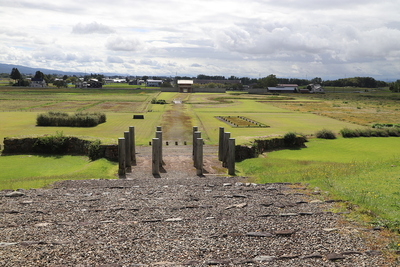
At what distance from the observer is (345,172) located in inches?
629

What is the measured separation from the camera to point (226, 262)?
743 cm

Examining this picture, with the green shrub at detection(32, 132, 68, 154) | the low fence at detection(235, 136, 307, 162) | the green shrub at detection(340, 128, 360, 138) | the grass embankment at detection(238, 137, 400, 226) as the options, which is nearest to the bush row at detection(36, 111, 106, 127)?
the green shrub at detection(32, 132, 68, 154)

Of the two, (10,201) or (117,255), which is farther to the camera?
(10,201)

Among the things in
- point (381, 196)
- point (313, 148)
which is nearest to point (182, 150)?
point (313, 148)

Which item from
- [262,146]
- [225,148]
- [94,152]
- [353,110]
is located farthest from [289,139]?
[353,110]

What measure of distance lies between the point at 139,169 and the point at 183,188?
241 inches

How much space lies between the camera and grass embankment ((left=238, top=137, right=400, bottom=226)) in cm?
1090

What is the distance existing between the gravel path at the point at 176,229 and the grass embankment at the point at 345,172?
1318 millimetres

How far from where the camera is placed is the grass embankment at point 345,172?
35.8 feet

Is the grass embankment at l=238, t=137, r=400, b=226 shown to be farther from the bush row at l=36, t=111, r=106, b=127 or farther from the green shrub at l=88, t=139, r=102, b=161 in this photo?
the bush row at l=36, t=111, r=106, b=127

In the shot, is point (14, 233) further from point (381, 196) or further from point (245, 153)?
point (245, 153)

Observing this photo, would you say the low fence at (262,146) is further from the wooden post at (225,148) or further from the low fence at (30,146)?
the low fence at (30,146)

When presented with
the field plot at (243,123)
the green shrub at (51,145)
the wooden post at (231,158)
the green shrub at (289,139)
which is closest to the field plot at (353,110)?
the field plot at (243,123)

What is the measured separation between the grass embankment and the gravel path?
132 centimetres
